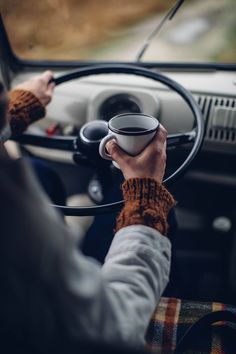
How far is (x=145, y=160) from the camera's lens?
3.21ft

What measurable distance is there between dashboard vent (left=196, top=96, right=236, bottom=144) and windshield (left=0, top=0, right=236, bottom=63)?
20 centimetres

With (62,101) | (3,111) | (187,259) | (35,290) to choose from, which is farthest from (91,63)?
(35,290)

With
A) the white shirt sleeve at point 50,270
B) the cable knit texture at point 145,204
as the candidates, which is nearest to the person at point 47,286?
the white shirt sleeve at point 50,270

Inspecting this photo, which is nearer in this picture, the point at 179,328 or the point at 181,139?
the point at 179,328

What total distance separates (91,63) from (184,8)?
39cm

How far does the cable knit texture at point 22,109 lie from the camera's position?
1431mm

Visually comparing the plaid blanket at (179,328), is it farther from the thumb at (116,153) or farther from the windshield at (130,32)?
the windshield at (130,32)

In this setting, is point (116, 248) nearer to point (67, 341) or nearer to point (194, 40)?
point (67, 341)

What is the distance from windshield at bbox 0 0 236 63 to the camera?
1789mm

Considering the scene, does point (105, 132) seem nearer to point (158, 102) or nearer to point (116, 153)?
point (116, 153)

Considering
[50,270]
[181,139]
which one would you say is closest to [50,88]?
[181,139]

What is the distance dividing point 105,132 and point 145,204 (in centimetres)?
41

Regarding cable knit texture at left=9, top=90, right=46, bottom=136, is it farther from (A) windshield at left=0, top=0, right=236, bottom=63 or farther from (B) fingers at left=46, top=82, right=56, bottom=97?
(A) windshield at left=0, top=0, right=236, bottom=63

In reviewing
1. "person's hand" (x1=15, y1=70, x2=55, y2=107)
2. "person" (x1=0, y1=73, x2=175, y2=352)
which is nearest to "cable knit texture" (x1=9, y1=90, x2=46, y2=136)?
"person's hand" (x1=15, y1=70, x2=55, y2=107)
